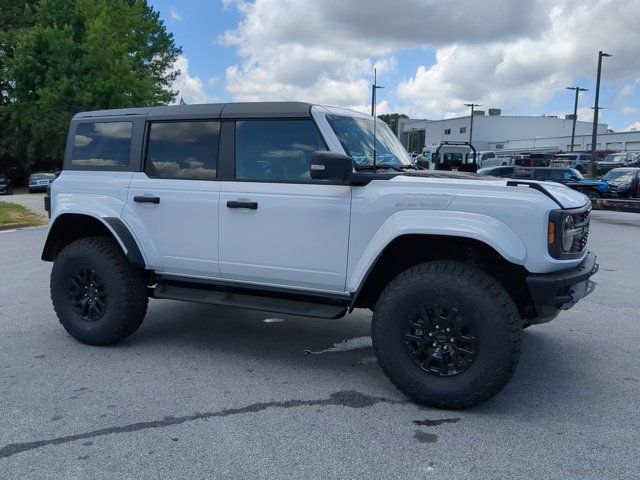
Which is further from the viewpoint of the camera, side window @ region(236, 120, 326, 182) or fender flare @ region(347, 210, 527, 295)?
side window @ region(236, 120, 326, 182)

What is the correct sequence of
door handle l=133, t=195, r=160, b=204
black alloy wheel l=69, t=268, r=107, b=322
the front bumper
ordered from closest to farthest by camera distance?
the front bumper
door handle l=133, t=195, r=160, b=204
black alloy wheel l=69, t=268, r=107, b=322

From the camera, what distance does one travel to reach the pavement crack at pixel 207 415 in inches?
134

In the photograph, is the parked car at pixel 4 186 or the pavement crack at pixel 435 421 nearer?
the pavement crack at pixel 435 421

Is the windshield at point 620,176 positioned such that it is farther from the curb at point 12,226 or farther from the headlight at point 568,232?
the headlight at point 568,232

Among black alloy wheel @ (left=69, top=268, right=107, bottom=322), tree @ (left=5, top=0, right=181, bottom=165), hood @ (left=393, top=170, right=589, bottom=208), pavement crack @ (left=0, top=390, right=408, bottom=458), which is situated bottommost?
pavement crack @ (left=0, top=390, right=408, bottom=458)

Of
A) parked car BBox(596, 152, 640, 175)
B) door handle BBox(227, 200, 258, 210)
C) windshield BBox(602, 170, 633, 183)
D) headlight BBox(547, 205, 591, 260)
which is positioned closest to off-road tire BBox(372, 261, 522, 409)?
headlight BBox(547, 205, 591, 260)

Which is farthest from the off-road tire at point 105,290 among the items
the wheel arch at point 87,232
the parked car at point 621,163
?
the parked car at point 621,163

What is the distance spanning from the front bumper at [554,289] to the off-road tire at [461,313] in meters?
0.17

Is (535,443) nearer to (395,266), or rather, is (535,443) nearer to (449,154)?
(395,266)

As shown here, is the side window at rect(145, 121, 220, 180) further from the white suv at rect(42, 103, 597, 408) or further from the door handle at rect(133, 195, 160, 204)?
the door handle at rect(133, 195, 160, 204)

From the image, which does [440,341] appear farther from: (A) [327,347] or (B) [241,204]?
(B) [241,204]

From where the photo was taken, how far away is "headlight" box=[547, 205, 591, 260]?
3.65 m

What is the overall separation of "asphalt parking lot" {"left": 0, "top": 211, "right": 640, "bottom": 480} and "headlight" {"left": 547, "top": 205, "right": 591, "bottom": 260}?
3.45 ft

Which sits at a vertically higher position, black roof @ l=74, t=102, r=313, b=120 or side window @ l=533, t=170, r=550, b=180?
black roof @ l=74, t=102, r=313, b=120
